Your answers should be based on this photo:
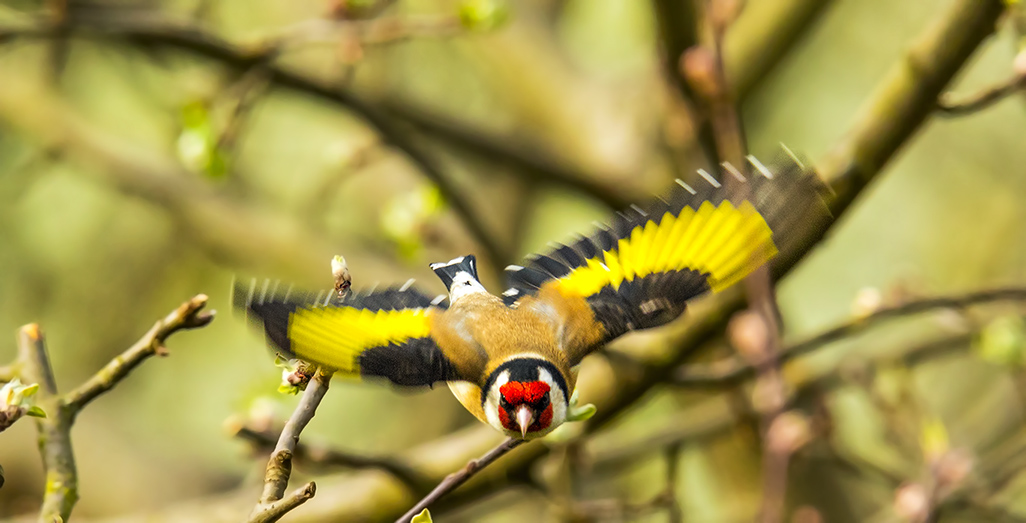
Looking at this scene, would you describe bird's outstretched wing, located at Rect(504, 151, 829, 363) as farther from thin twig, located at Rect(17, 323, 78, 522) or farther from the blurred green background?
the blurred green background

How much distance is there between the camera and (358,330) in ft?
3.53

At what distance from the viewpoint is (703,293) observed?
1.21m

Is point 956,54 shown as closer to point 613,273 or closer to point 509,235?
point 613,273

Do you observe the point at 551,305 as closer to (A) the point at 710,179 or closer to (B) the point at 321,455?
(A) the point at 710,179

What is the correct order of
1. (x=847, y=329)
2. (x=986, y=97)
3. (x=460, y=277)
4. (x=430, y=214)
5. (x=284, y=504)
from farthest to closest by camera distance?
1. (x=430, y=214)
2. (x=847, y=329)
3. (x=986, y=97)
4. (x=460, y=277)
5. (x=284, y=504)

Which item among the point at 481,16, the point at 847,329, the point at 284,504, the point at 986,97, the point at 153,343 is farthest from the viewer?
the point at 481,16

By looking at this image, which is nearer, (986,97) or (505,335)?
(505,335)

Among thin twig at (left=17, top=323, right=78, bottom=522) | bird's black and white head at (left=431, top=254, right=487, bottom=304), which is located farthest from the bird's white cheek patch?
thin twig at (left=17, top=323, right=78, bottom=522)

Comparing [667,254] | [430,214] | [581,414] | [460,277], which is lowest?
[581,414]

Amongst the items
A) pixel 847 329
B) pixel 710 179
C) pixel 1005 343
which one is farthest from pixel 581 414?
pixel 1005 343

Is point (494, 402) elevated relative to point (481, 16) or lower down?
lower down

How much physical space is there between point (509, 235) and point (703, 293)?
234cm

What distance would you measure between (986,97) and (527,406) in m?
1.07

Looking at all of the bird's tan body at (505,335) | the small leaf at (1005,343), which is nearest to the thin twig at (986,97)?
the small leaf at (1005,343)
